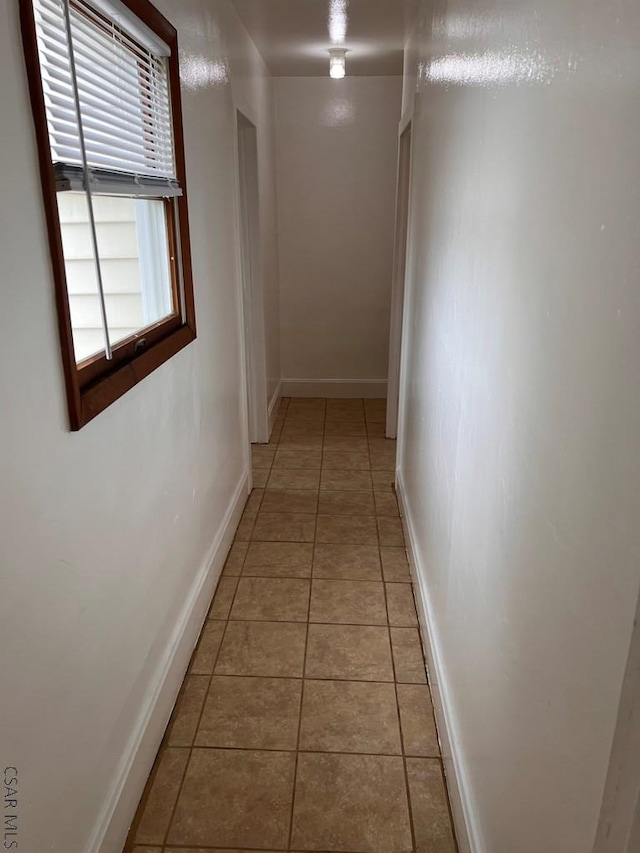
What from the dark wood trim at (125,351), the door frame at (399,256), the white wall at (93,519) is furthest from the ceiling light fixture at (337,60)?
the dark wood trim at (125,351)

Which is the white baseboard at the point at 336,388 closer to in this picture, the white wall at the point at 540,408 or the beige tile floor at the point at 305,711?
the beige tile floor at the point at 305,711

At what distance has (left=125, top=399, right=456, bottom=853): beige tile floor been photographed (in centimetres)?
165

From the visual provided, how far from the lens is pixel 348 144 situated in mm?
4781

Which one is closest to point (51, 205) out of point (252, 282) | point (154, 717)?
point (154, 717)

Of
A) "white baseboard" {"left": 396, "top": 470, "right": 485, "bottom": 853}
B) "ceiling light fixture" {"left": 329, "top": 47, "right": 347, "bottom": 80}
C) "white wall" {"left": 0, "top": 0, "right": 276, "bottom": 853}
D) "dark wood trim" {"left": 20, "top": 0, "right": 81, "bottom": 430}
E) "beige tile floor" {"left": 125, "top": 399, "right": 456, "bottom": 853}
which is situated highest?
"ceiling light fixture" {"left": 329, "top": 47, "right": 347, "bottom": 80}

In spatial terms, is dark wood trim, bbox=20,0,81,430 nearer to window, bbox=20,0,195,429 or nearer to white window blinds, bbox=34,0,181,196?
window, bbox=20,0,195,429

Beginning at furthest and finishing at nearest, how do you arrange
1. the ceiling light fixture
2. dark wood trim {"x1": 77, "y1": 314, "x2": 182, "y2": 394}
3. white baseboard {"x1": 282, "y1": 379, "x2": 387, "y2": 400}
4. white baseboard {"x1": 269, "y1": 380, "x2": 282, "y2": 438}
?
white baseboard {"x1": 282, "y1": 379, "x2": 387, "y2": 400}, white baseboard {"x1": 269, "y1": 380, "x2": 282, "y2": 438}, the ceiling light fixture, dark wood trim {"x1": 77, "y1": 314, "x2": 182, "y2": 394}

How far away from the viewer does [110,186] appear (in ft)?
4.83

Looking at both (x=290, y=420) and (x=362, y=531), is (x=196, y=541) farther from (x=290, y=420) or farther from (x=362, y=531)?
(x=290, y=420)

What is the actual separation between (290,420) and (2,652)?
3835 mm

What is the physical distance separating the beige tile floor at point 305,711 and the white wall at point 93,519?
0.43 feet

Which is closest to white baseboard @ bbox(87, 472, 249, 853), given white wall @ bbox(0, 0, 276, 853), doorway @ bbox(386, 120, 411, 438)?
white wall @ bbox(0, 0, 276, 853)

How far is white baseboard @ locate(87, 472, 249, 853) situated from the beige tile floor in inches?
2.0

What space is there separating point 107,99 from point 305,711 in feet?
5.96
